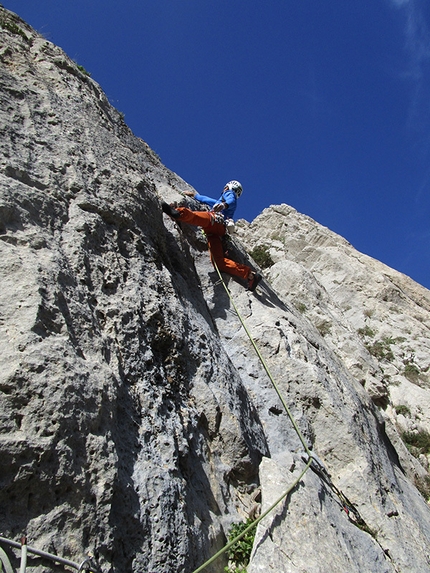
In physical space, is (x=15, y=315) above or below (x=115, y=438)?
above

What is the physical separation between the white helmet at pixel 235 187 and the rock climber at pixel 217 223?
0.30 m

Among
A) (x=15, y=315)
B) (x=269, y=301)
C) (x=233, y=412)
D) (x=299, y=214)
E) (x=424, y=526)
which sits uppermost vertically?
(x=299, y=214)

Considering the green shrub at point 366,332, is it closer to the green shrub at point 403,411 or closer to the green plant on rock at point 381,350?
the green plant on rock at point 381,350

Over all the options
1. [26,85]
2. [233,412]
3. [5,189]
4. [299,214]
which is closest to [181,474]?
[233,412]

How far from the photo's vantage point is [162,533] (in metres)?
3.23

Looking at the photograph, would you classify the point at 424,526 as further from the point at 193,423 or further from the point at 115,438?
the point at 115,438

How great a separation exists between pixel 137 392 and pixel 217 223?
15.9 ft

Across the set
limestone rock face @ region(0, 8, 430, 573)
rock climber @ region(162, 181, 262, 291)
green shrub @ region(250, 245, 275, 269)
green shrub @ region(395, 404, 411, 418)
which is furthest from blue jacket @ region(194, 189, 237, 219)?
green shrub @ region(250, 245, 275, 269)

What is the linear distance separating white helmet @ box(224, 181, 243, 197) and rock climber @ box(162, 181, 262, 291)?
0.30 meters

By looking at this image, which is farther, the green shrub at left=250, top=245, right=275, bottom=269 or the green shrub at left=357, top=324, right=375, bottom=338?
the green shrub at left=250, top=245, right=275, bottom=269

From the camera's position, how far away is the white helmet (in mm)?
9492

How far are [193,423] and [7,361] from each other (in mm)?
2112

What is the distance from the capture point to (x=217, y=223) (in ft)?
27.0

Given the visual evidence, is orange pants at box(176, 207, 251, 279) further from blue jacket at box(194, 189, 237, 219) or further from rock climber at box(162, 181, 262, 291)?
blue jacket at box(194, 189, 237, 219)
